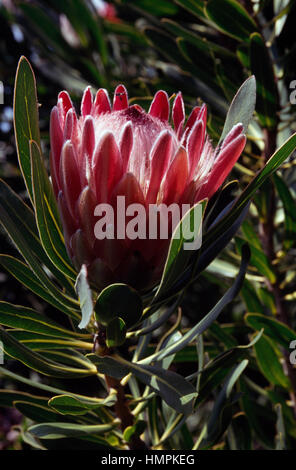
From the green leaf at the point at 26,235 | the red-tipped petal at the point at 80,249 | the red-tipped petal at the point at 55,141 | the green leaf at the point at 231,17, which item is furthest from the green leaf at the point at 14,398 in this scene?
the green leaf at the point at 231,17

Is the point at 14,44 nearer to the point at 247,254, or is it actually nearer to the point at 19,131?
the point at 19,131

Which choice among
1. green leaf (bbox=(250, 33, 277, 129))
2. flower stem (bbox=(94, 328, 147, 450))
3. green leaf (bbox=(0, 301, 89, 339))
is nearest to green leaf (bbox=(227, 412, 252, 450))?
flower stem (bbox=(94, 328, 147, 450))

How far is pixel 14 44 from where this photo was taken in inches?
96.7

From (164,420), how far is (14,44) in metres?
1.98

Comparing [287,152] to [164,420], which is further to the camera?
[164,420]

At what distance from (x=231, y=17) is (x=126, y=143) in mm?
749

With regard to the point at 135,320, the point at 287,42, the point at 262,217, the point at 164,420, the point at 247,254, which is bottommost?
the point at 164,420

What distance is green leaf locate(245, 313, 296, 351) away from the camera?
1.26 m

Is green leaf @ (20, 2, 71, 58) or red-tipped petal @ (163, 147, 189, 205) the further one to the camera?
green leaf @ (20, 2, 71, 58)

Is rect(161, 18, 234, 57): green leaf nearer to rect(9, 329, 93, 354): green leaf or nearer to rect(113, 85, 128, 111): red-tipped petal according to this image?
rect(113, 85, 128, 111): red-tipped petal

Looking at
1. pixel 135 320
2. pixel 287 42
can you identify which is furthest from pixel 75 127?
pixel 287 42

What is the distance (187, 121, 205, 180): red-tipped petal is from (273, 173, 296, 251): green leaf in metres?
0.52

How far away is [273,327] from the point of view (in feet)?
4.19

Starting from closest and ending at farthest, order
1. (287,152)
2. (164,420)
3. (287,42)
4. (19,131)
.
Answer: (287,152) < (19,131) < (164,420) < (287,42)
